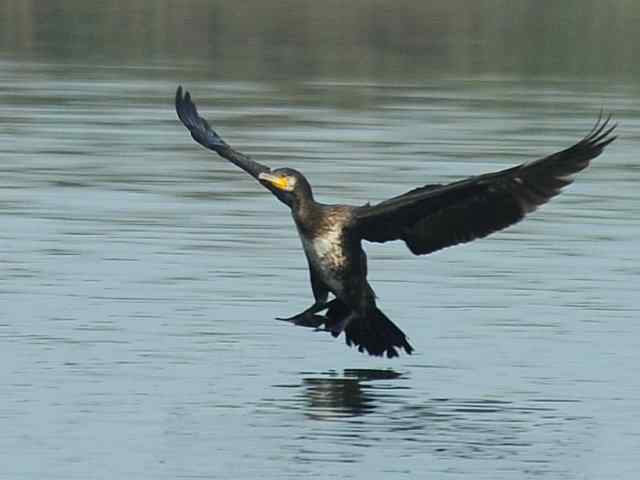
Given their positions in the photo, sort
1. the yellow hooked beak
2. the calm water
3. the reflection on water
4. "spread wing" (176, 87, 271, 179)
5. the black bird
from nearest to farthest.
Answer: the calm water → the reflection on water → the black bird → the yellow hooked beak → "spread wing" (176, 87, 271, 179)

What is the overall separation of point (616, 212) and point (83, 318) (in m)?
5.40

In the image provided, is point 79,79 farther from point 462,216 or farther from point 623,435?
point 623,435

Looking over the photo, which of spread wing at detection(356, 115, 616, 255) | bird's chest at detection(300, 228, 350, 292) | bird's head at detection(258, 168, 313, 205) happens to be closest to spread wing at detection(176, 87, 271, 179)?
bird's head at detection(258, 168, 313, 205)

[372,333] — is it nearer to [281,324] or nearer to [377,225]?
[377,225]

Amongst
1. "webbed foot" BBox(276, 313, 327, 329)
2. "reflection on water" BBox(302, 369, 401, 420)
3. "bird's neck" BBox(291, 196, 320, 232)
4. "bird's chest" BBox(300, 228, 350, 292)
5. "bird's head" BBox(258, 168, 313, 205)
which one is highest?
"bird's head" BBox(258, 168, 313, 205)

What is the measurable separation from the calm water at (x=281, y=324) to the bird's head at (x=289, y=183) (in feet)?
2.34

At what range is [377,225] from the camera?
38.9ft

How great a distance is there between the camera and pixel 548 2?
3550 cm

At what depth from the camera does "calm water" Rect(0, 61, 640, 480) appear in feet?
32.2

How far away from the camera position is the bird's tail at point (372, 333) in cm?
1162

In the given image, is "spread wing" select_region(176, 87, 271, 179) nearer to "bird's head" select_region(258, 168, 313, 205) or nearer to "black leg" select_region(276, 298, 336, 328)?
"bird's head" select_region(258, 168, 313, 205)

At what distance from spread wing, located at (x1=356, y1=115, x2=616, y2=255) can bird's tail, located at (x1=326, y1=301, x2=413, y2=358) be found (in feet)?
1.27

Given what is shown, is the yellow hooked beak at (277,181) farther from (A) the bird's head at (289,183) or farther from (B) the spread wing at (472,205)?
(B) the spread wing at (472,205)

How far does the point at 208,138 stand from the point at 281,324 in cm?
129
